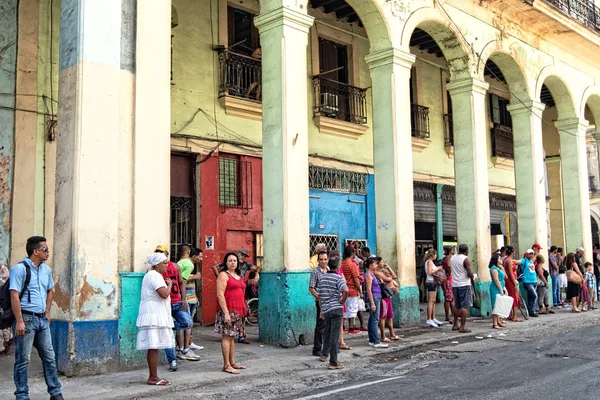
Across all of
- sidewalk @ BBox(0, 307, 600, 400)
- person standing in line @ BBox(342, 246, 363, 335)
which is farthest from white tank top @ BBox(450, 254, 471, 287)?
person standing in line @ BBox(342, 246, 363, 335)

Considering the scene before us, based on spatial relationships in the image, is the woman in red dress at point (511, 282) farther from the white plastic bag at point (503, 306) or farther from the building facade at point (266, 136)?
the white plastic bag at point (503, 306)

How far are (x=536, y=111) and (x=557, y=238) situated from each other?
9.03m

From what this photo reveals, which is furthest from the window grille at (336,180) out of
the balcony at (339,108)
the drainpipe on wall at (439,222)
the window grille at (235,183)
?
the drainpipe on wall at (439,222)

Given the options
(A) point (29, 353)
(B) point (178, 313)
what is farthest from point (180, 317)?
(A) point (29, 353)

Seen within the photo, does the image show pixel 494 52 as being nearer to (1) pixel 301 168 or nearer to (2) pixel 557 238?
(1) pixel 301 168

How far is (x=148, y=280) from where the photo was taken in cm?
717

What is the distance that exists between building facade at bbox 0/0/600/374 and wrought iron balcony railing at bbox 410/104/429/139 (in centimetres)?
6

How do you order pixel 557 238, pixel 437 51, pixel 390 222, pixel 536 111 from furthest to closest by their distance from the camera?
pixel 557 238 < pixel 437 51 < pixel 536 111 < pixel 390 222

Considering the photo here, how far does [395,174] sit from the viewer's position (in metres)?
11.9

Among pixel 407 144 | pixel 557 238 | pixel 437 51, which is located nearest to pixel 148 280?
pixel 407 144

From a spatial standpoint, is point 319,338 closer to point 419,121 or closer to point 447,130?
point 419,121

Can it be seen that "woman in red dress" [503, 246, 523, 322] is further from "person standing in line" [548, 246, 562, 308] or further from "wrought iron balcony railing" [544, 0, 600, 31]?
"wrought iron balcony railing" [544, 0, 600, 31]

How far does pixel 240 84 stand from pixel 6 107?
16.0ft

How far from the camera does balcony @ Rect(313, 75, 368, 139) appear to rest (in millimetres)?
14859
